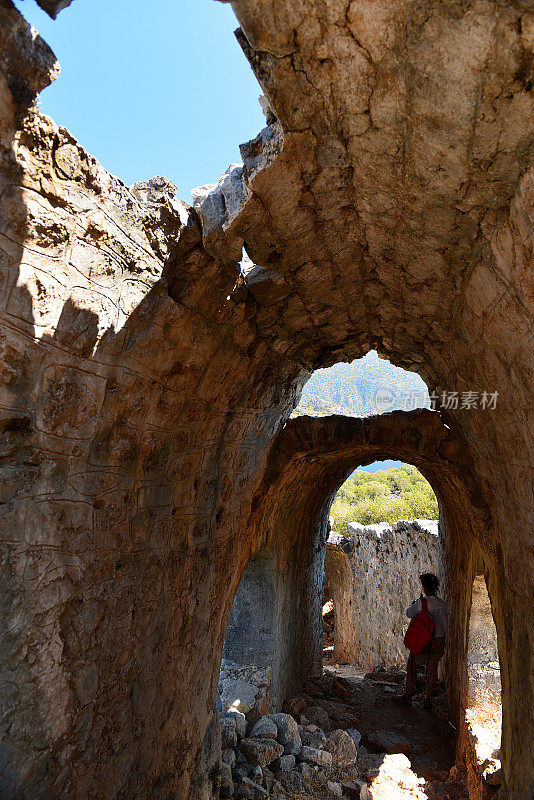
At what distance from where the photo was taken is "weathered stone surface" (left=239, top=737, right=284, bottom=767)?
4.62 meters

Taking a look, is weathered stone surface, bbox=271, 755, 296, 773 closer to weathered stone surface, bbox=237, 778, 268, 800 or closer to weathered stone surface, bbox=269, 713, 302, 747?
weathered stone surface, bbox=269, 713, 302, 747

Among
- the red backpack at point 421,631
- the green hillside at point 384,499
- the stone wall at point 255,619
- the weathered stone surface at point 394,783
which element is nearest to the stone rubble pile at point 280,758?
the weathered stone surface at point 394,783

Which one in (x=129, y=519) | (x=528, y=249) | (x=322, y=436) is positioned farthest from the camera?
(x=322, y=436)

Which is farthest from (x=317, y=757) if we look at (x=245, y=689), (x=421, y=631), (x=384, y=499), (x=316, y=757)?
(x=384, y=499)

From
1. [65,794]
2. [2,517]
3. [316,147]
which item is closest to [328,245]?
[316,147]

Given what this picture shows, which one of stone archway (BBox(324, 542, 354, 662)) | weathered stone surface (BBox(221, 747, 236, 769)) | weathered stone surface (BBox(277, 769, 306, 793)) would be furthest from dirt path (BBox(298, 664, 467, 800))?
stone archway (BBox(324, 542, 354, 662))

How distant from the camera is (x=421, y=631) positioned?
693 centimetres

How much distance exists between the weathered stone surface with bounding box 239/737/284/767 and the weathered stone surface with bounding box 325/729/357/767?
591mm

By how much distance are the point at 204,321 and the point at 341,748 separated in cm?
472

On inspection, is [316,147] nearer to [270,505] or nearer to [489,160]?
[489,160]

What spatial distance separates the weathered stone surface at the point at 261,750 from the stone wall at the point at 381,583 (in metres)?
5.65

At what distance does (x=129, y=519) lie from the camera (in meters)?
Result: 2.78

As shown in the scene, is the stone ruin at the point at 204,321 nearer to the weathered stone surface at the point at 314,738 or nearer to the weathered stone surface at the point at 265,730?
the weathered stone surface at the point at 265,730

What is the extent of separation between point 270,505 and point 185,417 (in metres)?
2.71
